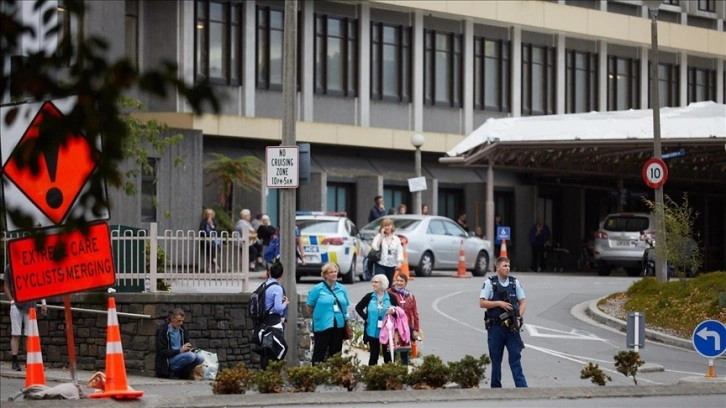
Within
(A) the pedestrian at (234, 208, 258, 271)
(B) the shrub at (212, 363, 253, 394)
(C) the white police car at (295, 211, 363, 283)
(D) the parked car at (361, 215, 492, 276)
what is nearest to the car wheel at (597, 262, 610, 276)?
(D) the parked car at (361, 215, 492, 276)

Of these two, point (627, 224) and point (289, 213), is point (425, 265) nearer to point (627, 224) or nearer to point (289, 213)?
point (627, 224)

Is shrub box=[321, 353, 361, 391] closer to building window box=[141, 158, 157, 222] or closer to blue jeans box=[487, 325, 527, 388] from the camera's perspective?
blue jeans box=[487, 325, 527, 388]

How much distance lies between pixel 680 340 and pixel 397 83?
24997 mm

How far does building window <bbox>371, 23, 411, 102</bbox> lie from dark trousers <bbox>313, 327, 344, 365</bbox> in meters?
30.1

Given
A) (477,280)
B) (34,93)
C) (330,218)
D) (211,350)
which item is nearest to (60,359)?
(211,350)

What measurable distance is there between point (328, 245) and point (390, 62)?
58.4 feet

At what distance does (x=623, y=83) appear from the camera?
5809cm

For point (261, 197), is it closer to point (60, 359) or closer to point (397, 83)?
point (397, 83)

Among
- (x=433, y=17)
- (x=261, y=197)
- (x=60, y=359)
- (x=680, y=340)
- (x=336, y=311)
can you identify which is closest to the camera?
(x=336, y=311)

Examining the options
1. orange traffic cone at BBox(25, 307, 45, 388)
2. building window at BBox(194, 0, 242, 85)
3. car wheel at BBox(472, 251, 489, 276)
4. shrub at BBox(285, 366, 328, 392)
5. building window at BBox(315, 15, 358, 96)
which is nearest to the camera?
orange traffic cone at BBox(25, 307, 45, 388)

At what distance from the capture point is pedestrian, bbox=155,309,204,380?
65.6 feet

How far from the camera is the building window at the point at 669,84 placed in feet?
193

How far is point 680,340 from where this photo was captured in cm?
2616

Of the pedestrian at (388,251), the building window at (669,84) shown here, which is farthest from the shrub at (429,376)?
the building window at (669,84)
